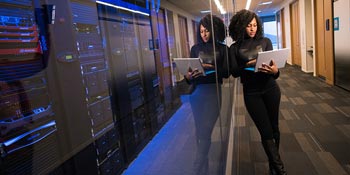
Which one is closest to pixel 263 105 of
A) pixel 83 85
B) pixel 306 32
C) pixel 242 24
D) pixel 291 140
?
pixel 242 24

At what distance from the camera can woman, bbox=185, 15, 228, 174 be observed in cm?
128

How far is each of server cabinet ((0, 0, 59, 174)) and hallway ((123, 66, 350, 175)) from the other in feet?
1.68

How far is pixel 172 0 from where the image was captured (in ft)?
3.73

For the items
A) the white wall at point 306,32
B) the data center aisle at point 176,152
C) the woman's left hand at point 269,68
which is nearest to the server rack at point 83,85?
the data center aisle at point 176,152

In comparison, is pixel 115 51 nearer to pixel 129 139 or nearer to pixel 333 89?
pixel 129 139

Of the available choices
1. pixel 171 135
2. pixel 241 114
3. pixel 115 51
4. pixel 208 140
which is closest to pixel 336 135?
pixel 241 114

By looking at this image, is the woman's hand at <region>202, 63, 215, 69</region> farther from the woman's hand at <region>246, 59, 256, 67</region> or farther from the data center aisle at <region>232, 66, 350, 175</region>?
the data center aisle at <region>232, 66, 350, 175</region>

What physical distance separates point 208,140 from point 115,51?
29.4 inches

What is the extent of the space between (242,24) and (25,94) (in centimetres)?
171

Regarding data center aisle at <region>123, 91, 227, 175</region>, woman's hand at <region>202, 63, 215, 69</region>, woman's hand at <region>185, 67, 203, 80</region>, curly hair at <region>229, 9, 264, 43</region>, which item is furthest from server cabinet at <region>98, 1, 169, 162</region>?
curly hair at <region>229, 9, 264, 43</region>

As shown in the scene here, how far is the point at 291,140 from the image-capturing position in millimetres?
2676

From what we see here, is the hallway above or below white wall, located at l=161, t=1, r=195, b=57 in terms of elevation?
below

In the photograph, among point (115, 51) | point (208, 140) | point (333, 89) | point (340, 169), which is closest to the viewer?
point (115, 51)

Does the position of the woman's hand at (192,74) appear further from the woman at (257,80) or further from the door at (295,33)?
the door at (295,33)
